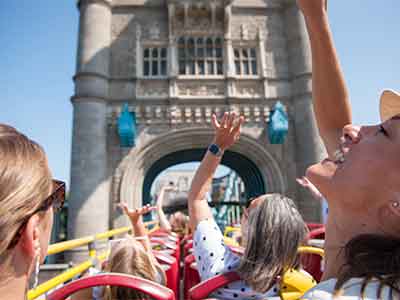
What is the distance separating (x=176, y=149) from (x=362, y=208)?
9.38 metres

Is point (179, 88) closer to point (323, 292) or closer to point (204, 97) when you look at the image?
point (204, 97)

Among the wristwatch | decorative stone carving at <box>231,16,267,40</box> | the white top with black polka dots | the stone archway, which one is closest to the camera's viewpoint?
the white top with black polka dots

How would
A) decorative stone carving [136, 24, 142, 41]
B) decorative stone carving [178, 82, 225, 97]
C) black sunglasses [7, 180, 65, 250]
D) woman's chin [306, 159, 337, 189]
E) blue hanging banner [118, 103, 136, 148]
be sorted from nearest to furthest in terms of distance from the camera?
1. black sunglasses [7, 180, 65, 250]
2. woman's chin [306, 159, 337, 189]
3. blue hanging banner [118, 103, 136, 148]
4. decorative stone carving [178, 82, 225, 97]
5. decorative stone carving [136, 24, 142, 41]

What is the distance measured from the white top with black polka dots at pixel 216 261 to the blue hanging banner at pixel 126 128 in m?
7.93

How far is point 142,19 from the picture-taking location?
1062cm

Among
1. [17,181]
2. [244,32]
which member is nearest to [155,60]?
[244,32]

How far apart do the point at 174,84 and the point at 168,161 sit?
3.43 metres

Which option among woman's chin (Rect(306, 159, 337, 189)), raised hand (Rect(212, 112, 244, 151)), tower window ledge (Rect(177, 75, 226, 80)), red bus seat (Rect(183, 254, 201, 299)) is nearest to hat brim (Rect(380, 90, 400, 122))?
woman's chin (Rect(306, 159, 337, 189))

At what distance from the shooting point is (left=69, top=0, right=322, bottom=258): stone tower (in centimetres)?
910

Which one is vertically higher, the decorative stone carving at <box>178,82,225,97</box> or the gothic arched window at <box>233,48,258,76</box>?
the gothic arched window at <box>233,48,258,76</box>

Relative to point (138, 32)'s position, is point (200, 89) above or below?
below

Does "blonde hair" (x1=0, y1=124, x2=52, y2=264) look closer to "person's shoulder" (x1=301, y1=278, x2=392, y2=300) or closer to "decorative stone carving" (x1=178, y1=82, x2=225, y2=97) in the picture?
"person's shoulder" (x1=301, y1=278, x2=392, y2=300)

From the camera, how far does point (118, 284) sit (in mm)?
998

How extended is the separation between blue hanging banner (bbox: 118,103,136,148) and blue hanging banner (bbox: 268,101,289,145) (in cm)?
447
